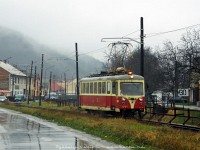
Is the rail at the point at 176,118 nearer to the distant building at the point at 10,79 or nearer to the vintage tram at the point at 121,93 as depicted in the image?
the vintage tram at the point at 121,93

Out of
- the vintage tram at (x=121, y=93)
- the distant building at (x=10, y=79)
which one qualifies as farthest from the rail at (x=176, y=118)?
the distant building at (x=10, y=79)

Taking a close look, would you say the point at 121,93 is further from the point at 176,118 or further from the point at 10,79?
the point at 10,79

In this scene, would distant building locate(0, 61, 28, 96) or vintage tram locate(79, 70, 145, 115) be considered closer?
vintage tram locate(79, 70, 145, 115)

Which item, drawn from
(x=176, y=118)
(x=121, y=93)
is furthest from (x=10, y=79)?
(x=176, y=118)

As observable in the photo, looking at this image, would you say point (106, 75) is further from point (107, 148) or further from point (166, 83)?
point (166, 83)

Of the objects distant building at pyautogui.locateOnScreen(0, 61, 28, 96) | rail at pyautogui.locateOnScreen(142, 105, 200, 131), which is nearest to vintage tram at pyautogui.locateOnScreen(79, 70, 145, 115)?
rail at pyautogui.locateOnScreen(142, 105, 200, 131)

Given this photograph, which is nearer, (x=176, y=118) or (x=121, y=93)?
(x=176, y=118)

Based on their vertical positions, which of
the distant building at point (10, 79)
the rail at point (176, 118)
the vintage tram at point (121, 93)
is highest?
the distant building at point (10, 79)

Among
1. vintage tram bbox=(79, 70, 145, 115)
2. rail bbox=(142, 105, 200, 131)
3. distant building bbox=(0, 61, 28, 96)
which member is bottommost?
rail bbox=(142, 105, 200, 131)

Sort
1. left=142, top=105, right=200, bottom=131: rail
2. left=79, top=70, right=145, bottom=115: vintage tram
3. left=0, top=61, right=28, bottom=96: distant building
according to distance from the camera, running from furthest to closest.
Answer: left=0, top=61, right=28, bottom=96: distant building → left=79, top=70, right=145, bottom=115: vintage tram → left=142, top=105, right=200, bottom=131: rail

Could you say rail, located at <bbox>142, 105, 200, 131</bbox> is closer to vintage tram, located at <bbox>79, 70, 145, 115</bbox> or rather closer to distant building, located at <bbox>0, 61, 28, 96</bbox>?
vintage tram, located at <bbox>79, 70, 145, 115</bbox>

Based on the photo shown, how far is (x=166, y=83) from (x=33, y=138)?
63.2m

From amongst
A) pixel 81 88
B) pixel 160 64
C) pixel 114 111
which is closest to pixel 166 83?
pixel 160 64

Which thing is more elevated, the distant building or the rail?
the distant building
